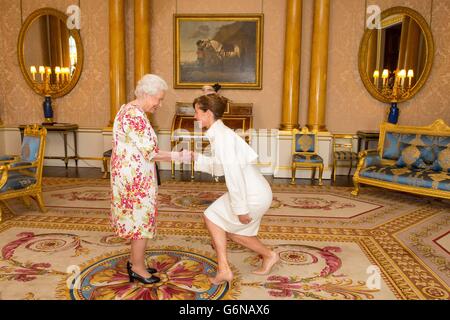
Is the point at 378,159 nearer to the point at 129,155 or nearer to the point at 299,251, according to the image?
the point at 299,251

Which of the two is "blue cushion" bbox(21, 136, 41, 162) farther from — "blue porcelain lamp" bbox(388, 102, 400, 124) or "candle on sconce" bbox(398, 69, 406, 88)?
"candle on sconce" bbox(398, 69, 406, 88)

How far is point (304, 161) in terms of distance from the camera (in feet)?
21.6

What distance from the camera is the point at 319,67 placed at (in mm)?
7043

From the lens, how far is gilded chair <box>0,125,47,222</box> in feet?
13.8

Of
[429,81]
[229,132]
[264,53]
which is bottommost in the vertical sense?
[229,132]

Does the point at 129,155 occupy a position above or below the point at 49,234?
above

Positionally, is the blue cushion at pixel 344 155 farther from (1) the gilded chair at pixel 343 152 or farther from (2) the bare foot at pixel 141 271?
(2) the bare foot at pixel 141 271

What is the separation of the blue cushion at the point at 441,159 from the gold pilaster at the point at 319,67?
2.36 meters

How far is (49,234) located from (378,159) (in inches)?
188

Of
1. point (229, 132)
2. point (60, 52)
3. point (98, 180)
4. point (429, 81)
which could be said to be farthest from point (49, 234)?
point (429, 81)

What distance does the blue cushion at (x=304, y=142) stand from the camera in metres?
6.84

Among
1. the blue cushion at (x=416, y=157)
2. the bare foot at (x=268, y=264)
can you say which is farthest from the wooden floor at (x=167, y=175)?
the bare foot at (x=268, y=264)

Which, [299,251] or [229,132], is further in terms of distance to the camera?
[299,251]

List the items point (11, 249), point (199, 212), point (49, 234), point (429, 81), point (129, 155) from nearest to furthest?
point (129, 155)
point (11, 249)
point (49, 234)
point (199, 212)
point (429, 81)
